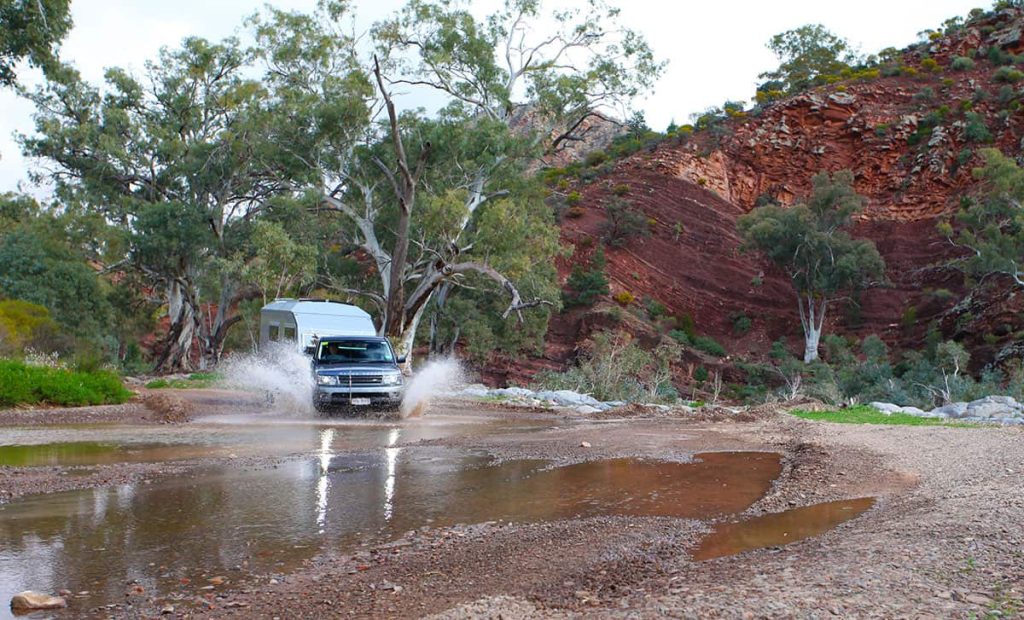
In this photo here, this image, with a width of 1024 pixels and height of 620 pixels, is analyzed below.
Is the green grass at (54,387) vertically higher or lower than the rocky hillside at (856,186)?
lower

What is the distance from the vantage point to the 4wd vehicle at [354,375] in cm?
1717

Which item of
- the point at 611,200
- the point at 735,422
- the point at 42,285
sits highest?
the point at 611,200

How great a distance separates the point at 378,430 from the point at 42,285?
3145 cm

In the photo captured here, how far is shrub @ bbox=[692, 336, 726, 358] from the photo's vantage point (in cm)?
5019

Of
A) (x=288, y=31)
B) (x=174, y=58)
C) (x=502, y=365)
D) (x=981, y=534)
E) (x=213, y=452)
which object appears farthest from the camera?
(x=502, y=365)

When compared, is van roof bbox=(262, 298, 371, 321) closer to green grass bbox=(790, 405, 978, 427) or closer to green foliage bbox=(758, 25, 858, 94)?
green grass bbox=(790, 405, 978, 427)

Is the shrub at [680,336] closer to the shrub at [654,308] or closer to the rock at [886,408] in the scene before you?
the shrub at [654,308]

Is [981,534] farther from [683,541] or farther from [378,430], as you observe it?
[378,430]

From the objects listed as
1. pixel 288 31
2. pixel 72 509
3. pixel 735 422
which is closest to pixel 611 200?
pixel 288 31

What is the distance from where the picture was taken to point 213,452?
38.2 ft

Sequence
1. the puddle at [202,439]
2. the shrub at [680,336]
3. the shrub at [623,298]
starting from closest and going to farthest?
1. the puddle at [202,439]
2. the shrub at [680,336]
3. the shrub at [623,298]

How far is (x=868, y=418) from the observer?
1823 centimetres

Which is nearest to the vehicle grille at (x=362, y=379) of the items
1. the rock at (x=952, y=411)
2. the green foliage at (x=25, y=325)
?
the rock at (x=952, y=411)

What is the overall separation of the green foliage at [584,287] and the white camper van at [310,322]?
30072mm
